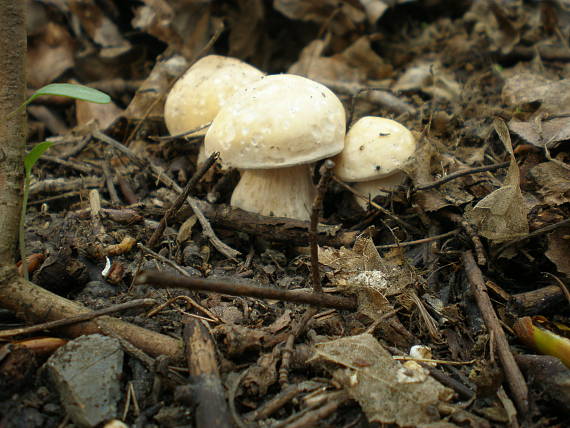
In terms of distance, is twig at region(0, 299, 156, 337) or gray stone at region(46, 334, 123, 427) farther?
twig at region(0, 299, 156, 337)

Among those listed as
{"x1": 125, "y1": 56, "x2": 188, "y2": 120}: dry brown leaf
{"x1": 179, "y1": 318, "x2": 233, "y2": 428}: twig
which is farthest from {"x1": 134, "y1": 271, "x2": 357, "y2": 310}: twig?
{"x1": 125, "y1": 56, "x2": 188, "y2": 120}: dry brown leaf

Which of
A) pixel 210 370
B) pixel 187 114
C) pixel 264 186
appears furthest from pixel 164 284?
pixel 187 114

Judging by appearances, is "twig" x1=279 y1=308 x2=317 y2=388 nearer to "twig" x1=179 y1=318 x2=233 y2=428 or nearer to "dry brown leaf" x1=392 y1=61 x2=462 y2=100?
"twig" x1=179 y1=318 x2=233 y2=428

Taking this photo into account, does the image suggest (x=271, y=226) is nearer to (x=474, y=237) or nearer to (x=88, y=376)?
(x=474, y=237)

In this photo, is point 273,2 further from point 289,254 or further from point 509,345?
point 509,345

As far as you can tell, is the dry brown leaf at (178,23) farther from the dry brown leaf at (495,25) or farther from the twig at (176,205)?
the dry brown leaf at (495,25)

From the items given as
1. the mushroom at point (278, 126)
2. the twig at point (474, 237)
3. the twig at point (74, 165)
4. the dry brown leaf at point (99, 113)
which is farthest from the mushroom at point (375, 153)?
the dry brown leaf at point (99, 113)

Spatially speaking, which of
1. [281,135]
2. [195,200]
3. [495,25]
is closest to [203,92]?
[195,200]
